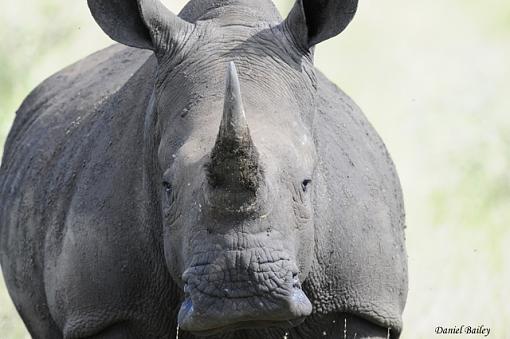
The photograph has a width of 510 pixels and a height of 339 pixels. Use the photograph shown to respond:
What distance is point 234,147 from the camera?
7.15 m

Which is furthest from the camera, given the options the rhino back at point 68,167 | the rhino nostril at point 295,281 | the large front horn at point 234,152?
the rhino back at point 68,167

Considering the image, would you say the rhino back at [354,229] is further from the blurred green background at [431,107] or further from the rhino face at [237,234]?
the blurred green background at [431,107]

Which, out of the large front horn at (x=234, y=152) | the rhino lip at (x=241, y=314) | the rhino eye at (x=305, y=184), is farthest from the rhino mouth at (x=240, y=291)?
the rhino eye at (x=305, y=184)

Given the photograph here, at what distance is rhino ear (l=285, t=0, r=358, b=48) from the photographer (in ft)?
27.2

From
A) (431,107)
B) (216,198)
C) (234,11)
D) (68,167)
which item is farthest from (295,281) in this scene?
(431,107)

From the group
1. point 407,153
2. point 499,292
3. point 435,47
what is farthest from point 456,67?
point 499,292

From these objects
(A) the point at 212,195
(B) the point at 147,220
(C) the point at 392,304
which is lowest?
(C) the point at 392,304

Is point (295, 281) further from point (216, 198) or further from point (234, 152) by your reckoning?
point (234, 152)

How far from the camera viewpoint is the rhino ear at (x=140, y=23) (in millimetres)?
8266

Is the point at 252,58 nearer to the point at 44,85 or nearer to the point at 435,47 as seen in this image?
the point at 44,85

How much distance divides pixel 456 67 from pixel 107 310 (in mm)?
10705

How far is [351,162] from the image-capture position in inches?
352

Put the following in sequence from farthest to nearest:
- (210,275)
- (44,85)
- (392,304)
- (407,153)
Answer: (407,153) < (44,85) < (392,304) < (210,275)

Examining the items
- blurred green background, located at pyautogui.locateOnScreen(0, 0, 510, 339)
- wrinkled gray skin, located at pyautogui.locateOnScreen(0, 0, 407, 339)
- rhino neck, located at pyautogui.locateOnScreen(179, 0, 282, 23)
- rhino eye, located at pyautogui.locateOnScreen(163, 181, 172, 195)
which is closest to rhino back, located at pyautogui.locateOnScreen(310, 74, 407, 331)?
wrinkled gray skin, located at pyautogui.locateOnScreen(0, 0, 407, 339)
